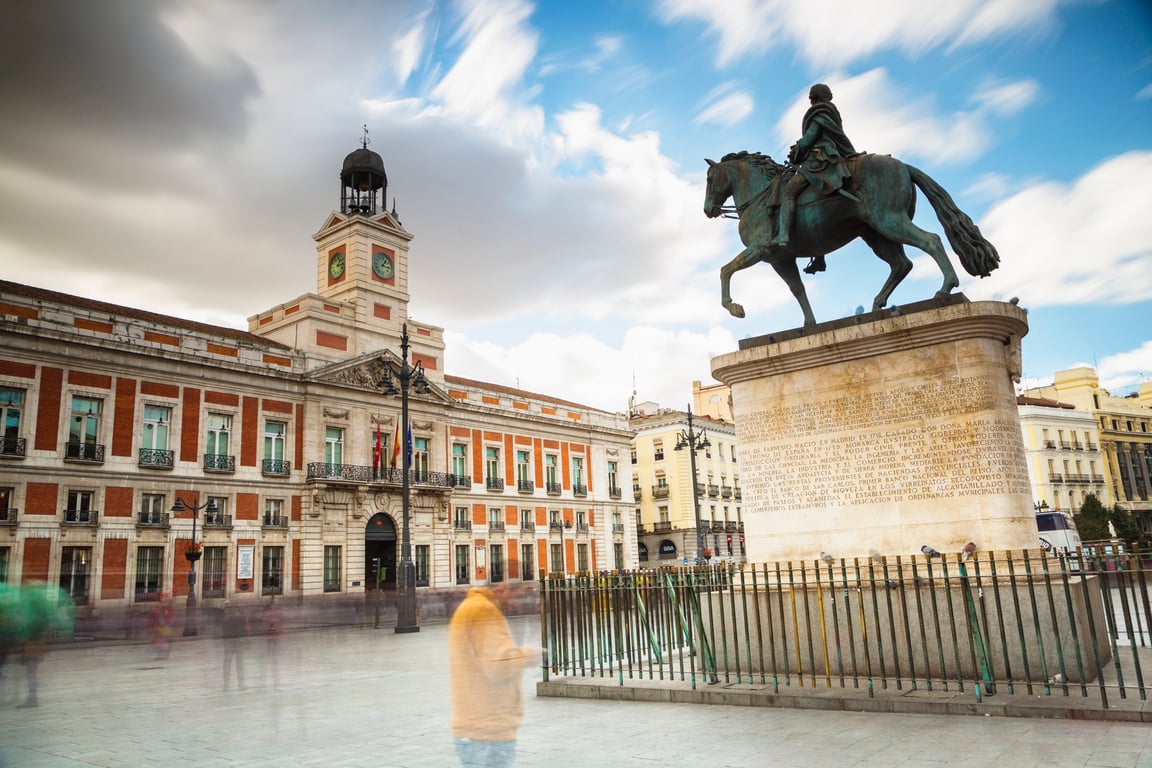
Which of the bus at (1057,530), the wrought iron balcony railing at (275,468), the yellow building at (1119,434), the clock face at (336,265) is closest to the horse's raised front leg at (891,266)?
the bus at (1057,530)

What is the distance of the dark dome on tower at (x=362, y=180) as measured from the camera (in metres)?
42.2

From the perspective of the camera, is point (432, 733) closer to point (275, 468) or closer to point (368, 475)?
point (275, 468)

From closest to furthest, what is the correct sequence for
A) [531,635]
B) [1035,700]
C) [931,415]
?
[1035,700] < [931,415] < [531,635]

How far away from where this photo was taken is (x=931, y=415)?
7.88m

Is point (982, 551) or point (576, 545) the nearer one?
point (982, 551)

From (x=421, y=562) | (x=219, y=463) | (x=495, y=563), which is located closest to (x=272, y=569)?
(x=219, y=463)

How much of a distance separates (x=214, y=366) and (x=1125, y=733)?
32.3 metres

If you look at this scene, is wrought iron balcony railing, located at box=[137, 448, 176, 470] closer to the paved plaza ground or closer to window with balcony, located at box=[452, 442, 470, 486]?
window with balcony, located at box=[452, 442, 470, 486]

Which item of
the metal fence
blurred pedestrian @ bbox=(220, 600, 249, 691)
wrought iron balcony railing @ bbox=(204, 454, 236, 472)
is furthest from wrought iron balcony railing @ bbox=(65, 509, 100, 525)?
the metal fence

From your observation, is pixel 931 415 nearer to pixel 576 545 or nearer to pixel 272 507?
pixel 272 507

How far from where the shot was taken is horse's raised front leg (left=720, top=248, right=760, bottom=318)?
9.45 m

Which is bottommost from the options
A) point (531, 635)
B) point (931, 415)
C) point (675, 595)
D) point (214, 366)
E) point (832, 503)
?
point (531, 635)

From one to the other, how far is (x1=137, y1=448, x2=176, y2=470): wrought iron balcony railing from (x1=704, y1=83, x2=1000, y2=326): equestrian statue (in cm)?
2697

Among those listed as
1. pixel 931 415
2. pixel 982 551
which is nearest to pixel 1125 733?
pixel 982 551
